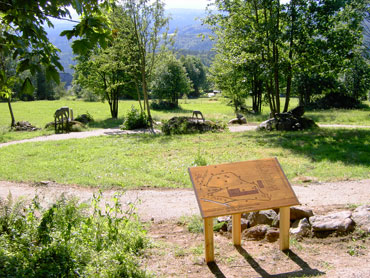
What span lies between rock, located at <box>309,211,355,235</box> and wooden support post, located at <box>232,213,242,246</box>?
4.26 feet

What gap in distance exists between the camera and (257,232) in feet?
19.0

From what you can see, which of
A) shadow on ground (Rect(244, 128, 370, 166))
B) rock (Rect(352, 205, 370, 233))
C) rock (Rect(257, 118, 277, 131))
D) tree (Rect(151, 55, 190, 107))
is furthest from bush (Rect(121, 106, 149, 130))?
tree (Rect(151, 55, 190, 107))

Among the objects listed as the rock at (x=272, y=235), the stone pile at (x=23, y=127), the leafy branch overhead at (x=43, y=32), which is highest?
the leafy branch overhead at (x=43, y=32)

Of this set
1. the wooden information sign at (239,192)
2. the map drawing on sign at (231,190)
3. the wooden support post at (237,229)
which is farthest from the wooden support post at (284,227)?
the wooden support post at (237,229)

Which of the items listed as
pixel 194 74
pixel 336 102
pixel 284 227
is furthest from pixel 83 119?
pixel 194 74

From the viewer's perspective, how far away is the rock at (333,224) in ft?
18.1

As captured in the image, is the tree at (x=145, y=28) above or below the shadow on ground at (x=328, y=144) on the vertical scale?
above

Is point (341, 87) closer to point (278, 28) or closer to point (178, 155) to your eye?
point (278, 28)

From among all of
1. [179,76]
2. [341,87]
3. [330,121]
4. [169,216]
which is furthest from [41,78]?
[169,216]

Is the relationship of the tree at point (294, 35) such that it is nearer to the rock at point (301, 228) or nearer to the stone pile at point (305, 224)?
the stone pile at point (305, 224)

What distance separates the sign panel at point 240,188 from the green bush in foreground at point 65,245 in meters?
1.22

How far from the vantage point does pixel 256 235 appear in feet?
18.9

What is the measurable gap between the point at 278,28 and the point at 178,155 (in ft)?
33.4

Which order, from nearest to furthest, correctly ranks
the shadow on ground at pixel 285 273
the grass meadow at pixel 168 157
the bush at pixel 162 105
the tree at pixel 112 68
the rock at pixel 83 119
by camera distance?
the shadow on ground at pixel 285 273, the grass meadow at pixel 168 157, the tree at pixel 112 68, the rock at pixel 83 119, the bush at pixel 162 105
